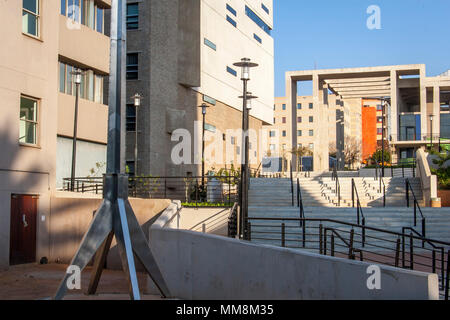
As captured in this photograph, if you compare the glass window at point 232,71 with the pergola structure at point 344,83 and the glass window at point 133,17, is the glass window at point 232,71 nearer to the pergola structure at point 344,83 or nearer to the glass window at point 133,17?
the pergola structure at point 344,83

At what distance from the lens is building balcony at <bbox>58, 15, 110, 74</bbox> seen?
1013 inches

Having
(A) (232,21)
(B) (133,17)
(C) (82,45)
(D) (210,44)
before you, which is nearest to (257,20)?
(A) (232,21)

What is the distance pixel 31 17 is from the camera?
19516 millimetres

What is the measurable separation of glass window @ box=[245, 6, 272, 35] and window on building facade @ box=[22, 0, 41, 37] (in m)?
40.4

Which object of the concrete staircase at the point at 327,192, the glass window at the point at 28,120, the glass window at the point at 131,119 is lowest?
the concrete staircase at the point at 327,192

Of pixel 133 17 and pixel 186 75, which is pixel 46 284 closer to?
pixel 133 17

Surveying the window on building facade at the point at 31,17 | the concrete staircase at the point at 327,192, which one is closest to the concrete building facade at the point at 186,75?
the concrete staircase at the point at 327,192

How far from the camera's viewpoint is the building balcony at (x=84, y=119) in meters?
26.2

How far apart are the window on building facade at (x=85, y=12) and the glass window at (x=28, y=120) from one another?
8404 millimetres

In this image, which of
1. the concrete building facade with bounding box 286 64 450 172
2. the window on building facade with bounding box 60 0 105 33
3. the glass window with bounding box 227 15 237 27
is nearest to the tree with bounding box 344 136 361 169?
the concrete building facade with bounding box 286 64 450 172

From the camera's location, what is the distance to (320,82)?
59.4m

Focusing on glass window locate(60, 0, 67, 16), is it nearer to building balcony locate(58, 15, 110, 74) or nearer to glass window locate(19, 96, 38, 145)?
building balcony locate(58, 15, 110, 74)

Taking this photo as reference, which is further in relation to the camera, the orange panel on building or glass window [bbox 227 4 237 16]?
the orange panel on building

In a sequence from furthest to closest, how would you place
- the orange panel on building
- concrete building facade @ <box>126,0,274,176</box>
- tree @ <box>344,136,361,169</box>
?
the orange panel on building, tree @ <box>344,136,361,169</box>, concrete building facade @ <box>126,0,274,176</box>
